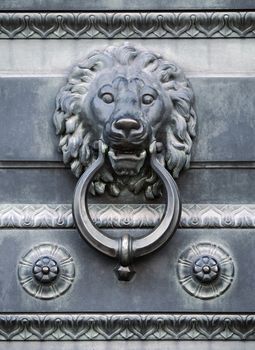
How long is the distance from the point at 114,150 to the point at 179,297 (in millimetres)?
459

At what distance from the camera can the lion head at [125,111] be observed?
199 inches

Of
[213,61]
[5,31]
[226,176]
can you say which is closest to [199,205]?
[226,176]

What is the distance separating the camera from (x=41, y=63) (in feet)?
17.3

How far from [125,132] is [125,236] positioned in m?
0.29

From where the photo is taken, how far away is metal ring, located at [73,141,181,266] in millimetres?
4980

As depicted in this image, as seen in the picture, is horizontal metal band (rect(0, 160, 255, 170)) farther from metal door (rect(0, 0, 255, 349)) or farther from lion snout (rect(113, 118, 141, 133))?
lion snout (rect(113, 118, 141, 133))

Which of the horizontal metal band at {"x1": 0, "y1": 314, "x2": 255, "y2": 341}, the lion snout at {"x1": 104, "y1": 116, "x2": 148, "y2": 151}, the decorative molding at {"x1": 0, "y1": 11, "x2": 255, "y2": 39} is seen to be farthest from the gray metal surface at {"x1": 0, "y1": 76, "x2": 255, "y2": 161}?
the horizontal metal band at {"x1": 0, "y1": 314, "x2": 255, "y2": 341}

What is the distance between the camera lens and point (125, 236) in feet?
16.4

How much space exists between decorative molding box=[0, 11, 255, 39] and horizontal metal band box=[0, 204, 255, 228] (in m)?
0.52

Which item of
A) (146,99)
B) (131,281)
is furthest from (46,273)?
(146,99)

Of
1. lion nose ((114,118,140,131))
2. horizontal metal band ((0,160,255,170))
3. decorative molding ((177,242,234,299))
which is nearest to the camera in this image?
lion nose ((114,118,140,131))

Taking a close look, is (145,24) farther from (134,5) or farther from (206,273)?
(206,273)

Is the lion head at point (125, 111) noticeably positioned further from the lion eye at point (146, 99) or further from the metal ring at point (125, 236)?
the metal ring at point (125, 236)

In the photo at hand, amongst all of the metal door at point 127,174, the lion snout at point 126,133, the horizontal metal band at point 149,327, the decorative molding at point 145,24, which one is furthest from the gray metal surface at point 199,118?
the horizontal metal band at point 149,327
